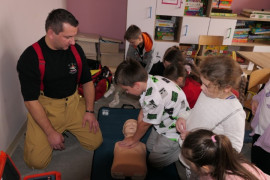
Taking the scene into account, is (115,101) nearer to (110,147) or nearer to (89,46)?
(110,147)

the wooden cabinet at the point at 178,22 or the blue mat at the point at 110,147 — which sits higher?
the wooden cabinet at the point at 178,22

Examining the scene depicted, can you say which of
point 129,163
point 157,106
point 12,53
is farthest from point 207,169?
point 12,53

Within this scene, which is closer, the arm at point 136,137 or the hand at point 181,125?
the hand at point 181,125

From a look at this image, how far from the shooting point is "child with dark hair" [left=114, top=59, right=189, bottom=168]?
157 cm

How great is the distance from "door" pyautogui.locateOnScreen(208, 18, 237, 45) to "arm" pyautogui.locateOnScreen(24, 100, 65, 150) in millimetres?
2894

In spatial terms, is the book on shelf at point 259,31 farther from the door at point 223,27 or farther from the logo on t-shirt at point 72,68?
the logo on t-shirt at point 72,68

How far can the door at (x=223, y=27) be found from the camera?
12.1 feet

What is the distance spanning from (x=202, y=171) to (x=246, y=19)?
10.8 feet

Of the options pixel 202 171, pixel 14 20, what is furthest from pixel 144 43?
pixel 202 171

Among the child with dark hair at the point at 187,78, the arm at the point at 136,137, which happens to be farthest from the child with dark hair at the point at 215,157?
the child with dark hair at the point at 187,78

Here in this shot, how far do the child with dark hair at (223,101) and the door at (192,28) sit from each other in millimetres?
2416

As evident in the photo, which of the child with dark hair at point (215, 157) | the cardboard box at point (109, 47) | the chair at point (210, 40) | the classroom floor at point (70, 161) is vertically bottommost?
the classroom floor at point (70, 161)

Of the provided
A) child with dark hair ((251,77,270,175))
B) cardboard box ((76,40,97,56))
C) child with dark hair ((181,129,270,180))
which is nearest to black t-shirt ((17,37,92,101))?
child with dark hair ((181,129,270,180))

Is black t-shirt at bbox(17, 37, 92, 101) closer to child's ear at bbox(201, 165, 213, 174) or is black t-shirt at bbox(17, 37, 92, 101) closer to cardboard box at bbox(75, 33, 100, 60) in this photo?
child's ear at bbox(201, 165, 213, 174)
